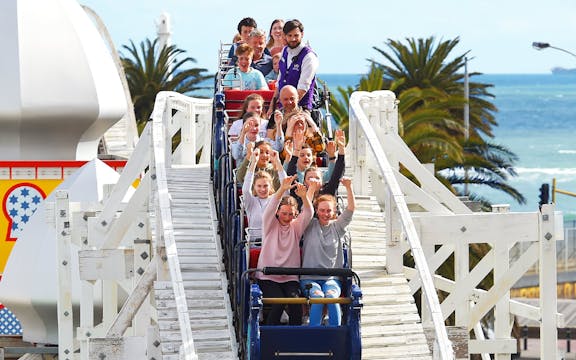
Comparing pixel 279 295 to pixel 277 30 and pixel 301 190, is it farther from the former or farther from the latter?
pixel 277 30

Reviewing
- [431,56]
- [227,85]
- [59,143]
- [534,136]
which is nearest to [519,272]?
[227,85]

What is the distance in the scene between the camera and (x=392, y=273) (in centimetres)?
1717

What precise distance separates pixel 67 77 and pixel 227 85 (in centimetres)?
1323

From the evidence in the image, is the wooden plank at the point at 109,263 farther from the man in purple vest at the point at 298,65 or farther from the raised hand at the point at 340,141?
the raised hand at the point at 340,141

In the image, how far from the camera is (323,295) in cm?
1452

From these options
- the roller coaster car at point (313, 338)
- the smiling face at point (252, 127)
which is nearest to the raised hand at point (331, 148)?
the smiling face at point (252, 127)

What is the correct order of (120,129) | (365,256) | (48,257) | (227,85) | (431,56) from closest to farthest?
(365,256) < (227,85) < (48,257) < (120,129) < (431,56)

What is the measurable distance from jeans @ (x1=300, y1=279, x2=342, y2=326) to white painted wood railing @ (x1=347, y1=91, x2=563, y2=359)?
0.72 metres

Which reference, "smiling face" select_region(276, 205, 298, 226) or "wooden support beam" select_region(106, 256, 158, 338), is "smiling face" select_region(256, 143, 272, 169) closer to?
"smiling face" select_region(276, 205, 298, 226)

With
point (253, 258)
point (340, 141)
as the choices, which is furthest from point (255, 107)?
point (253, 258)

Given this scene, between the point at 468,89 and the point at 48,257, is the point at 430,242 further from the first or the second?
the point at 468,89

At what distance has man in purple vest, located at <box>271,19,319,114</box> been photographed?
57.7 ft

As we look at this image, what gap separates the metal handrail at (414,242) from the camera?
1413cm

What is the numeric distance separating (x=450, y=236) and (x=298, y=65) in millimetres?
2209
